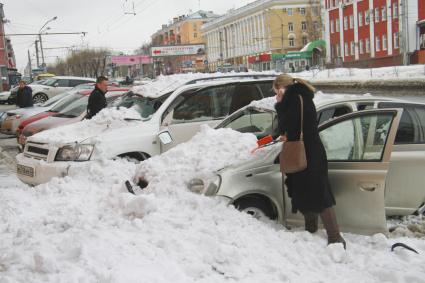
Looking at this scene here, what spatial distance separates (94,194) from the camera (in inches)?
253

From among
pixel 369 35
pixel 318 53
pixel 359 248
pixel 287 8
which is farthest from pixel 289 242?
pixel 287 8

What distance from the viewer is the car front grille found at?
7973 millimetres

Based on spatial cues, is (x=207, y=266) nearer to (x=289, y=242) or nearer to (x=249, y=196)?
(x=289, y=242)

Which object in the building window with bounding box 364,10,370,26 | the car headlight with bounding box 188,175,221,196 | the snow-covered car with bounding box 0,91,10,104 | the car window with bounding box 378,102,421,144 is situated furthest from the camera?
the building window with bounding box 364,10,370,26

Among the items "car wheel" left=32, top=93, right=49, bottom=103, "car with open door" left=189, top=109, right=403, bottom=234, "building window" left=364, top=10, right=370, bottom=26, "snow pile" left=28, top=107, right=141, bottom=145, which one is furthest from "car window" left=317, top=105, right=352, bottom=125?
"building window" left=364, top=10, right=370, bottom=26

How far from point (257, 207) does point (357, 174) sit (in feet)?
3.44

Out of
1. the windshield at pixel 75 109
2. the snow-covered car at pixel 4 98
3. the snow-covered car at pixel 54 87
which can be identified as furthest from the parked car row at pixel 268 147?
the snow-covered car at pixel 4 98

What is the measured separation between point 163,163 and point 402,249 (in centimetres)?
275

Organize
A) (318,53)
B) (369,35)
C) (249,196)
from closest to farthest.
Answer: (249,196) < (369,35) < (318,53)

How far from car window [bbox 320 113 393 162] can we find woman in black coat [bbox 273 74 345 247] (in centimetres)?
46

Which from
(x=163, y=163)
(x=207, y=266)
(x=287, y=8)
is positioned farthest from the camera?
(x=287, y=8)

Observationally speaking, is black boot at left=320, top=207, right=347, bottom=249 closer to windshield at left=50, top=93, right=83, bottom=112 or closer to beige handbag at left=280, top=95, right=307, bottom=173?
beige handbag at left=280, top=95, right=307, bottom=173

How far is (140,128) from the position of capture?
26.4 feet

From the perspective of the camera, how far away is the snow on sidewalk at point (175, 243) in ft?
13.3
